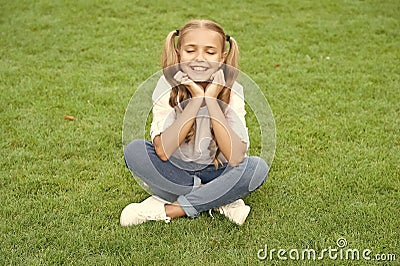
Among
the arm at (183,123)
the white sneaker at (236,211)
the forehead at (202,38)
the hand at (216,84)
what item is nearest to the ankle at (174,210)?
the white sneaker at (236,211)

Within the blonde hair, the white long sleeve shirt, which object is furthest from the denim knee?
the blonde hair

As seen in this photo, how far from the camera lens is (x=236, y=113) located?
10.1 ft

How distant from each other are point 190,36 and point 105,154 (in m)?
1.22

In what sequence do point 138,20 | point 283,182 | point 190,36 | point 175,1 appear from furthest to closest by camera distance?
point 175,1, point 138,20, point 283,182, point 190,36

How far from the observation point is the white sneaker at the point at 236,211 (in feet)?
10.0

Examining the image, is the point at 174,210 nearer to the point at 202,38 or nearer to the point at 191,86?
the point at 191,86

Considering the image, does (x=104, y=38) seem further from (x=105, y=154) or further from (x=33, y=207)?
(x=33, y=207)

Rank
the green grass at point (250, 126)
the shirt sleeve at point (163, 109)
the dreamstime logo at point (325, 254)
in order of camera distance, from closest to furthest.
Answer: the dreamstime logo at point (325, 254) → the green grass at point (250, 126) → the shirt sleeve at point (163, 109)

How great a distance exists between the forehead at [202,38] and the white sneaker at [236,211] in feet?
2.62

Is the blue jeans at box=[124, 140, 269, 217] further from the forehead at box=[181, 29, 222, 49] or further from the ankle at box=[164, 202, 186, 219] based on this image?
the forehead at box=[181, 29, 222, 49]

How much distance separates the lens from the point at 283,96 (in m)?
4.92

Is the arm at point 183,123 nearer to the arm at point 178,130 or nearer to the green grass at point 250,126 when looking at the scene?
the arm at point 178,130

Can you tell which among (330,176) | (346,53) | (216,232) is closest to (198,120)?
(216,232)

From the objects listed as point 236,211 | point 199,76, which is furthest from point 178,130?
point 236,211
